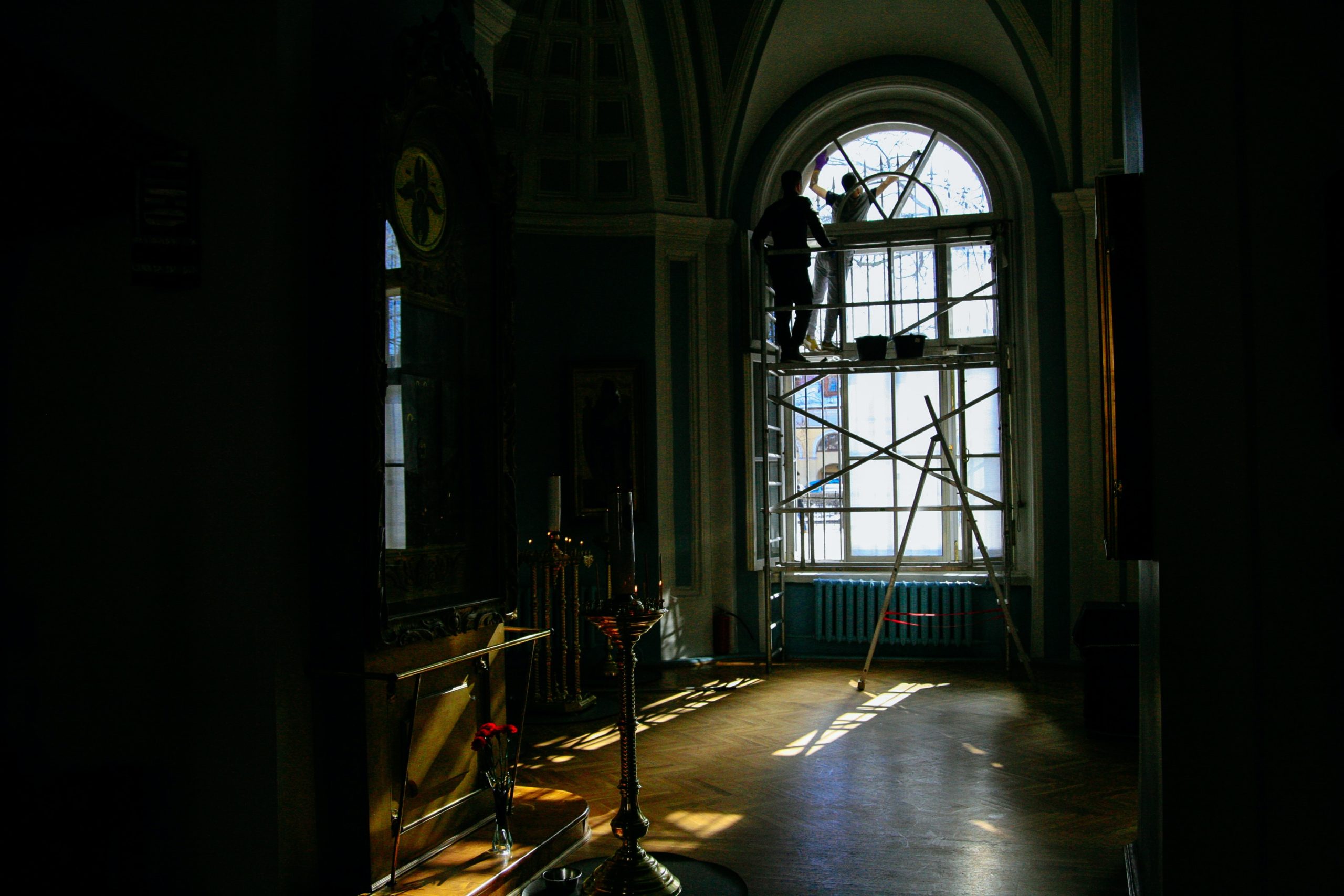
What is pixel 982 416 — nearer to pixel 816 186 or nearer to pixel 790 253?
pixel 790 253

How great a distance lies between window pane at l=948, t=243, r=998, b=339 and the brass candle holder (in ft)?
20.7

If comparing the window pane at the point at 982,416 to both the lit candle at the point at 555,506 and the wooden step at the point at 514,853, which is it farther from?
the wooden step at the point at 514,853

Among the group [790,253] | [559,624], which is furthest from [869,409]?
[559,624]

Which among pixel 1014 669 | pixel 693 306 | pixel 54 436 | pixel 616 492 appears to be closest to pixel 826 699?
pixel 1014 669

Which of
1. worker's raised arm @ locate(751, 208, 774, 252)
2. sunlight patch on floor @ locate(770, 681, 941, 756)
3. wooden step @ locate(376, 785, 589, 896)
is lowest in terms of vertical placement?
sunlight patch on floor @ locate(770, 681, 941, 756)

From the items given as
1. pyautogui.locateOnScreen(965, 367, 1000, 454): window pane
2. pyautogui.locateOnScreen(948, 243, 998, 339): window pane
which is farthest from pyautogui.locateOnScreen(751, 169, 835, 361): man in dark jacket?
pyautogui.locateOnScreen(965, 367, 1000, 454): window pane

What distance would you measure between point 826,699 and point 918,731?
43.8 inches

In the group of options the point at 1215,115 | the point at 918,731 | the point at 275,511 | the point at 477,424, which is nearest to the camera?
the point at 1215,115

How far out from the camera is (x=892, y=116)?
894cm

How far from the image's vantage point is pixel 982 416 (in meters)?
8.61

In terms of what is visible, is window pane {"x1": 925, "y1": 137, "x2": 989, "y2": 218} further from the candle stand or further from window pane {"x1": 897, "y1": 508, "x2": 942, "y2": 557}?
the candle stand

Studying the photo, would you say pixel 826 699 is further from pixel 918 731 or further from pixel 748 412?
pixel 748 412

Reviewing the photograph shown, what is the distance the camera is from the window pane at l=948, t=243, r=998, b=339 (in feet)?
28.5

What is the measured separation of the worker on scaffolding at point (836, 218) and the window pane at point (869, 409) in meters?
0.42
